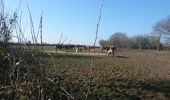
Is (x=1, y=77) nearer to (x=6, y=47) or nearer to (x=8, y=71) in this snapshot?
(x=8, y=71)

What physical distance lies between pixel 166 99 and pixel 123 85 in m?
1.62

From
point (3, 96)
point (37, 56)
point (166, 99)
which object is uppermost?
point (37, 56)

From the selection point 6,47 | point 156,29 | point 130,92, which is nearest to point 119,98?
point 130,92

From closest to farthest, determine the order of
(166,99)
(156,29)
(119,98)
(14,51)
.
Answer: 1. (14,51)
2. (119,98)
3. (166,99)
4. (156,29)

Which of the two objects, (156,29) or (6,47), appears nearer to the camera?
(6,47)

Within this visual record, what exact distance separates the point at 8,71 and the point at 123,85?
7214mm

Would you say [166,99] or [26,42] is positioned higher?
[26,42]

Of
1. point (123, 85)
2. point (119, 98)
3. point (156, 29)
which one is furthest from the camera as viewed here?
point (156, 29)

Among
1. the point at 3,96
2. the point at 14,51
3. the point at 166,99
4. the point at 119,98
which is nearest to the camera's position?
the point at 3,96

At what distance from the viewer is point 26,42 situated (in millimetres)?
4316

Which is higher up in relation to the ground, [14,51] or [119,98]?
[14,51]

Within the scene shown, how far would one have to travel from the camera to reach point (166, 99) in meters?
10.4

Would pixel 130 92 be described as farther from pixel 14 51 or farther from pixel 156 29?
pixel 156 29

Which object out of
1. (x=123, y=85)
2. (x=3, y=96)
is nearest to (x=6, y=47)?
(x=3, y=96)
